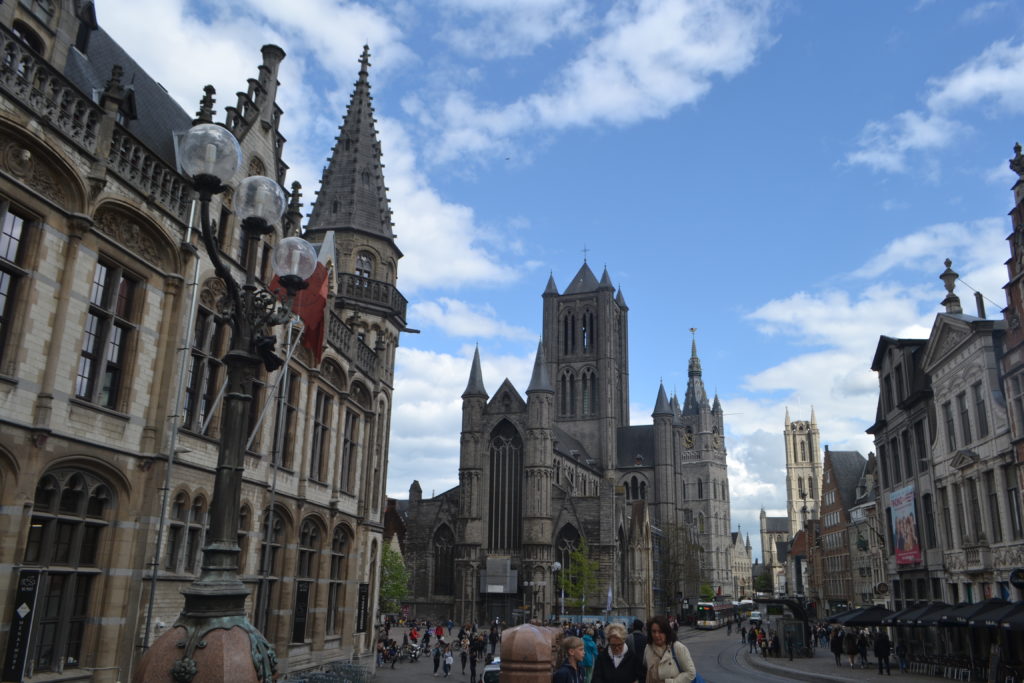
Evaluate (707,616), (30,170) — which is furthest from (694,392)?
(30,170)

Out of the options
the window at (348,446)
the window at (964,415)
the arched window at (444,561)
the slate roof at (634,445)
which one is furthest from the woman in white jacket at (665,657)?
the slate roof at (634,445)

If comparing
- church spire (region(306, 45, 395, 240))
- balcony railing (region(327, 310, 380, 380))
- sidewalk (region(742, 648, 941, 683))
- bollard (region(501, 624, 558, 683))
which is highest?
church spire (region(306, 45, 395, 240))

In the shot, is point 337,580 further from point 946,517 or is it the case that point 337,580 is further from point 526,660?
point 946,517

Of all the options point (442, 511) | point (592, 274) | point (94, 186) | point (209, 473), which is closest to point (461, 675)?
point (209, 473)

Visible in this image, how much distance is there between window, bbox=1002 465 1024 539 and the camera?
73.6ft

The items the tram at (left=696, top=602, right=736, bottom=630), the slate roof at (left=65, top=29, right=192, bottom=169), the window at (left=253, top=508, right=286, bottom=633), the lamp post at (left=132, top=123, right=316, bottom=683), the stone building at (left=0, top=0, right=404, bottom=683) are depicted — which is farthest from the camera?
the tram at (left=696, top=602, right=736, bottom=630)

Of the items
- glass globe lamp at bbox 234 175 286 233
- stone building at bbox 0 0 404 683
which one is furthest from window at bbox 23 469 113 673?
glass globe lamp at bbox 234 175 286 233

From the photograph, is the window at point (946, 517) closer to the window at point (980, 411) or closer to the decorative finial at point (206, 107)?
the window at point (980, 411)

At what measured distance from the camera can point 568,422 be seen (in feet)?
317

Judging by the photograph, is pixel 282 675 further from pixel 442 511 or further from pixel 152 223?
pixel 442 511

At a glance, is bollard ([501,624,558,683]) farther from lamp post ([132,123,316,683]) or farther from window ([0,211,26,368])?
window ([0,211,26,368])

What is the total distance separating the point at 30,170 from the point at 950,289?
32.3 m

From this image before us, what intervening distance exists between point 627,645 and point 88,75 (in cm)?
1589

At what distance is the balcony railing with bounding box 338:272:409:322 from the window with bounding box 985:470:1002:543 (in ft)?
68.4
